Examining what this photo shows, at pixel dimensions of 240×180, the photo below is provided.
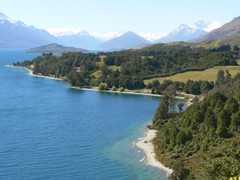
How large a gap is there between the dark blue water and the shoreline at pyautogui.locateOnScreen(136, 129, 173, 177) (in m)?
1.12

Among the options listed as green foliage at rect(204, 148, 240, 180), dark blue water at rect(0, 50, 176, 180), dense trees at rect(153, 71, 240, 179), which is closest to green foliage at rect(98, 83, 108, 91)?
dark blue water at rect(0, 50, 176, 180)

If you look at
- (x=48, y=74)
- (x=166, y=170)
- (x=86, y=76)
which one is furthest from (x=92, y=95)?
(x=166, y=170)

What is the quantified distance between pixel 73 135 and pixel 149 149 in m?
16.4

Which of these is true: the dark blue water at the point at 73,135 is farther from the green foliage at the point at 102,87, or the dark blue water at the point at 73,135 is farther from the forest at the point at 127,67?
the forest at the point at 127,67

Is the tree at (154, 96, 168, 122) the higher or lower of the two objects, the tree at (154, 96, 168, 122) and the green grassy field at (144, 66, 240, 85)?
the lower

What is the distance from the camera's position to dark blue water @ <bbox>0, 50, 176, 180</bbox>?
194 ft

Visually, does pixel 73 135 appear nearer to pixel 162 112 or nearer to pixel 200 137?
pixel 162 112

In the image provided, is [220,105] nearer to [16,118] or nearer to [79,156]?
[79,156]

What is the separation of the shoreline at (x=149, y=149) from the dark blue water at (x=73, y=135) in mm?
1120

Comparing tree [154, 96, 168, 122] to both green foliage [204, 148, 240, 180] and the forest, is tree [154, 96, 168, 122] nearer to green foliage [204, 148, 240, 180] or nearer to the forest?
the forest

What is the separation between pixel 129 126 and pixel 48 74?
114174 mm

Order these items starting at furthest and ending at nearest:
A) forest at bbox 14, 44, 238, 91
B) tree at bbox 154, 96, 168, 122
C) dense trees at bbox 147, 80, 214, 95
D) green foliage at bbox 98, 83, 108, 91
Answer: forest at bbox 14, 44, 238, 91
green foliage at bbox 98, 83, 108, 91
dense trees at bbox 147, 80, 214, 95
tree at bbox 154, 96, 168, 122

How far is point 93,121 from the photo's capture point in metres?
91.7

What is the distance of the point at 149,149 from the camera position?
224 ft
